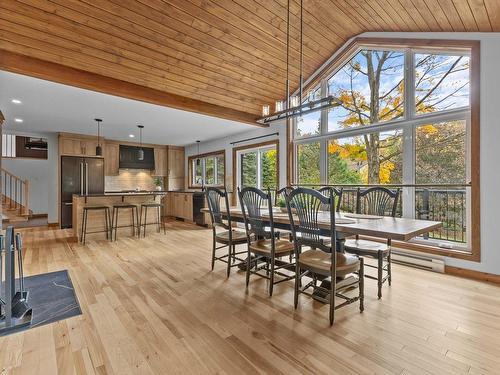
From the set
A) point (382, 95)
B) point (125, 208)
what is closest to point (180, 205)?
point (125, 208)

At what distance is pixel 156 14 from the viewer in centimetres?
317

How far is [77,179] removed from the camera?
6816 mm

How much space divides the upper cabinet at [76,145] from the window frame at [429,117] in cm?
605

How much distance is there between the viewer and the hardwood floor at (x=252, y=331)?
164cm

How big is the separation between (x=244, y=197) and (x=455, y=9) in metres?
3.18

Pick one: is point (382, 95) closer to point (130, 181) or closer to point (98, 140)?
point (98, 140)

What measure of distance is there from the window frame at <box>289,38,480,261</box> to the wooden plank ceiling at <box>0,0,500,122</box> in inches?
7.5

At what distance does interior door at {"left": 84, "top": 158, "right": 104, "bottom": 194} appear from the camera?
6.97m

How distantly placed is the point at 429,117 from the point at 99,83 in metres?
4.74

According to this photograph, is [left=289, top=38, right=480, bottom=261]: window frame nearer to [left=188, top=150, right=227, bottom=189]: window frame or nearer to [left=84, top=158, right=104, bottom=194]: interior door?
[left=188, top=150, right=227, bottom=189]: window frame

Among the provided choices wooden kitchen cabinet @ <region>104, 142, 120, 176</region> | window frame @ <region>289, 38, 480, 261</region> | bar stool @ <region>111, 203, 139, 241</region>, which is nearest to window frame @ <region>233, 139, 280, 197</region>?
window frame @ <region>289, 38, 480, 261</region>

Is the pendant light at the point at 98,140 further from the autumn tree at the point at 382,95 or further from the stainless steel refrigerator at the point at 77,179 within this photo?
the autumn tree at the point at 382,95

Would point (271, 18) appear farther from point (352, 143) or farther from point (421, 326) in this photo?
point (421, 326)

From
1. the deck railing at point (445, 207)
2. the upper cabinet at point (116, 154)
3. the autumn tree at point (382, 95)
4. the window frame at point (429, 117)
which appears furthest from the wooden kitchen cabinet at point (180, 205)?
the deck railing at point (445, 207)
